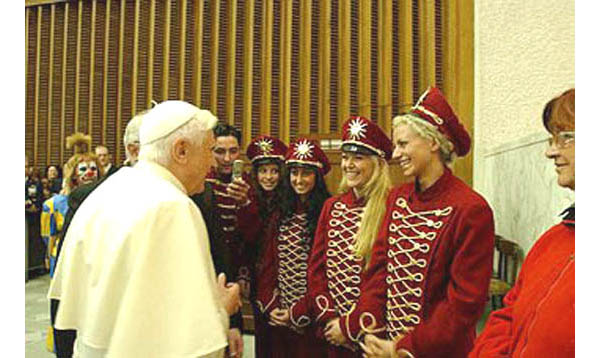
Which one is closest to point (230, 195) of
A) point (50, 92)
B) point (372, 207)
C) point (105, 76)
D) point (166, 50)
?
point (372, 207)

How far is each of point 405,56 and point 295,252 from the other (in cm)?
345

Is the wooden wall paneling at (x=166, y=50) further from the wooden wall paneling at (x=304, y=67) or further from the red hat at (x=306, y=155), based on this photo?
the red hat at (x=306, y=155)

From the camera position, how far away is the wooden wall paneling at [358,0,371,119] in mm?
5586

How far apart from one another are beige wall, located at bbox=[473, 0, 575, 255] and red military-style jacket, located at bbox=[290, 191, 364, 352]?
94cm

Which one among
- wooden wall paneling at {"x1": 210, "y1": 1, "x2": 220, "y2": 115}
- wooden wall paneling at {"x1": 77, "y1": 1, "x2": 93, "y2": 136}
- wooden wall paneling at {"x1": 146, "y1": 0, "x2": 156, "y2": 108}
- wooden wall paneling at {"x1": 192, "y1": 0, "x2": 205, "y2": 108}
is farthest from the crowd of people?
wooden wall paneling at {"x1": 77, "y1": 1, "x2": 93, "y2": 136}

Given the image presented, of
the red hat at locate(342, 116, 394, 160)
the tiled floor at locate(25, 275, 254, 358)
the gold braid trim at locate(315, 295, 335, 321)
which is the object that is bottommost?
the tiled floor at locate(25, 275, 254, 358)

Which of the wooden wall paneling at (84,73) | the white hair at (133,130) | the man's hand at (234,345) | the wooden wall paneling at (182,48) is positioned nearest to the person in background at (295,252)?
the man's hand at (234,345)

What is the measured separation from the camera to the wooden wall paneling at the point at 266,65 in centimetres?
586

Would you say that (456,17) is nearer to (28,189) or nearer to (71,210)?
(71,210)

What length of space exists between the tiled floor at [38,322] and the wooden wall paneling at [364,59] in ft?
8.39

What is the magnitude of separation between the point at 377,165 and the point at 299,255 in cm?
69

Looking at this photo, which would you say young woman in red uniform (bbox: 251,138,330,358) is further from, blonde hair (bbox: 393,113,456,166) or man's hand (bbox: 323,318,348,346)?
blonde hair (bbox: 393,113,456,166)

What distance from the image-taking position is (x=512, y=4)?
12.3 feet

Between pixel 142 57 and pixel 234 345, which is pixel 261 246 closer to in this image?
pixel 234 345
